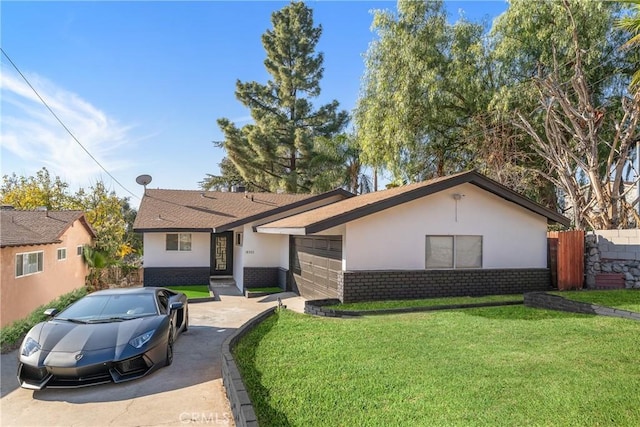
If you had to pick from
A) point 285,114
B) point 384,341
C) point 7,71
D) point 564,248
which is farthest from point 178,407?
point 285,114

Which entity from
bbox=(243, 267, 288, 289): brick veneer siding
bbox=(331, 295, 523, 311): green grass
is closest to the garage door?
bbox=(331, 295, 523, 311): green grass

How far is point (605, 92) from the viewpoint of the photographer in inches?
630

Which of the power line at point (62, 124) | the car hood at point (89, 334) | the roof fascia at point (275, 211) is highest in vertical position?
the power line at point (62, 124)

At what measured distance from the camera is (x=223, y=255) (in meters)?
19.5

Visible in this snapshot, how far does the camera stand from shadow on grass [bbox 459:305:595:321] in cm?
853

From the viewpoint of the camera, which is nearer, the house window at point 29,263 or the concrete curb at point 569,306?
the concrete curb at point 569,306

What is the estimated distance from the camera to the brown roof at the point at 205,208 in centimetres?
1627

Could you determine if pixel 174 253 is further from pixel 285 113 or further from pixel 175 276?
pixel 285 113

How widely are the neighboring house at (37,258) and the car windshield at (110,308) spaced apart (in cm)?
425

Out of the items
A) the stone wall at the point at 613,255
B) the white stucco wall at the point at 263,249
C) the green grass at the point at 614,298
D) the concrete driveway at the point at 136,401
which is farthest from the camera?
the white stucco wall at the point at 263,249

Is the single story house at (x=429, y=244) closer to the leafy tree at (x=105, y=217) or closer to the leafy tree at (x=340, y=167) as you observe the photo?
the leafy tree at (x=105, y=217)

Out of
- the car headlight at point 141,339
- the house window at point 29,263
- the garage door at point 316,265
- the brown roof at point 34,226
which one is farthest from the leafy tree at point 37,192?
the car headlight at point 141,339

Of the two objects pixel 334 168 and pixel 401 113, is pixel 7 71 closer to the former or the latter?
pixel 401 113

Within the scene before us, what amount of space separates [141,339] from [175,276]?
11685mm
